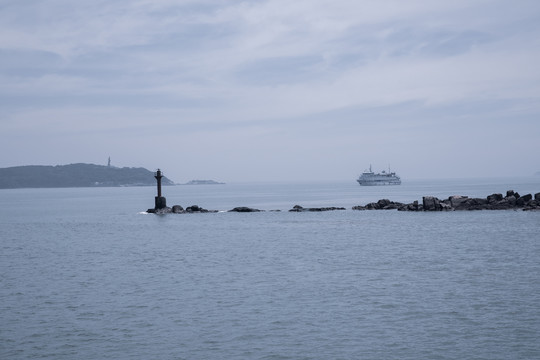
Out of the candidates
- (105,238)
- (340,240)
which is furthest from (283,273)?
(105,238)

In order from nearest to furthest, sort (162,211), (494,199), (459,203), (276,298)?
(276,298)
(459,203)
(494,199)
(162,211)

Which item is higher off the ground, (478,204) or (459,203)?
(459,203)

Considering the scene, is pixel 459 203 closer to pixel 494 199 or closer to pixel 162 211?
pixel 494 199

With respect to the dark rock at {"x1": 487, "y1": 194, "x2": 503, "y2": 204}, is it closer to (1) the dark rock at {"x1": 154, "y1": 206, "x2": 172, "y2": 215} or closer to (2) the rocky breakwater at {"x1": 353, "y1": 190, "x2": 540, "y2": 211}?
(2) the rocky breakwater at {"x1": 353, "y1": 190, "x2": 540, "y2": 211}

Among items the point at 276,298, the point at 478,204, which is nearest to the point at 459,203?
the point at 478,204

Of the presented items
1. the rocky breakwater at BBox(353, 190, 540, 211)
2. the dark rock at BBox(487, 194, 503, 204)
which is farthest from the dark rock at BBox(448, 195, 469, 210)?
the dark rock at BBox(487, 194, 503, 204)

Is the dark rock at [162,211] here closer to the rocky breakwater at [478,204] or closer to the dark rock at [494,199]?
the rocky breakwater at [478,204]

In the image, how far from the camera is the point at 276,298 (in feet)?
72.7

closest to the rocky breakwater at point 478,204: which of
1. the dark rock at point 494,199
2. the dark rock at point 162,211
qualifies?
the dark rock at point 494,199

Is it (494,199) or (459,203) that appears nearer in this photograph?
(459,203)

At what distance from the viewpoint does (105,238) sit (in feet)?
166

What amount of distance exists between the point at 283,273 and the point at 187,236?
23.4m

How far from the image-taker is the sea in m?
16.0

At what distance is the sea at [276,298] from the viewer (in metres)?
16.0
